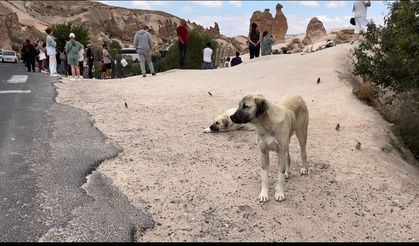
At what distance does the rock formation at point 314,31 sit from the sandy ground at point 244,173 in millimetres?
30942

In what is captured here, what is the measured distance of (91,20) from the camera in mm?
99312

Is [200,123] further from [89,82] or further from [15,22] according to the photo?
[15,22]

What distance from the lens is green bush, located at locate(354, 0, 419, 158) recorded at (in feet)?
30.8

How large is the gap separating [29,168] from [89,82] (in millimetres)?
9282

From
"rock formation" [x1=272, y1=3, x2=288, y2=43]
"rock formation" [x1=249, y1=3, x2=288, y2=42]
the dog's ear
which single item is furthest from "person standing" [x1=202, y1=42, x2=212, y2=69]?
"rock formation" [x1=272, y1=3, x2=288, y2=43]

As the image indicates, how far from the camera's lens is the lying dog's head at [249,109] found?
5301 millimetres

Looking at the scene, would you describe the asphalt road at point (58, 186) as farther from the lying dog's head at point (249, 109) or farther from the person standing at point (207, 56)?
the person standing at point (207, 56)

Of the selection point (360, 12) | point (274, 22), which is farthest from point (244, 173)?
point (274, 22)

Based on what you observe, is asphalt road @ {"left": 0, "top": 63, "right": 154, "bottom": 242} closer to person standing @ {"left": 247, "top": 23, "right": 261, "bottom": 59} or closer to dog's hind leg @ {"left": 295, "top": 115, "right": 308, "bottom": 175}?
dog's hind leg @ {"left": 295, "top": 115, "right": 308, "bottom": 175}

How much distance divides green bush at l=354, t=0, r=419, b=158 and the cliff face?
7125 centimetres

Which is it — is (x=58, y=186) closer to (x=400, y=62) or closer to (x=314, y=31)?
(x=400, y=62)

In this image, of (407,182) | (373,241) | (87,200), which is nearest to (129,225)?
(87,200)

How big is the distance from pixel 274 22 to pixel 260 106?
209ft

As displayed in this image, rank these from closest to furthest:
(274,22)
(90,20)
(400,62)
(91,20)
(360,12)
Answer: (400,62)
(360,12)
(274,22)
(90,20)
(91,20)
